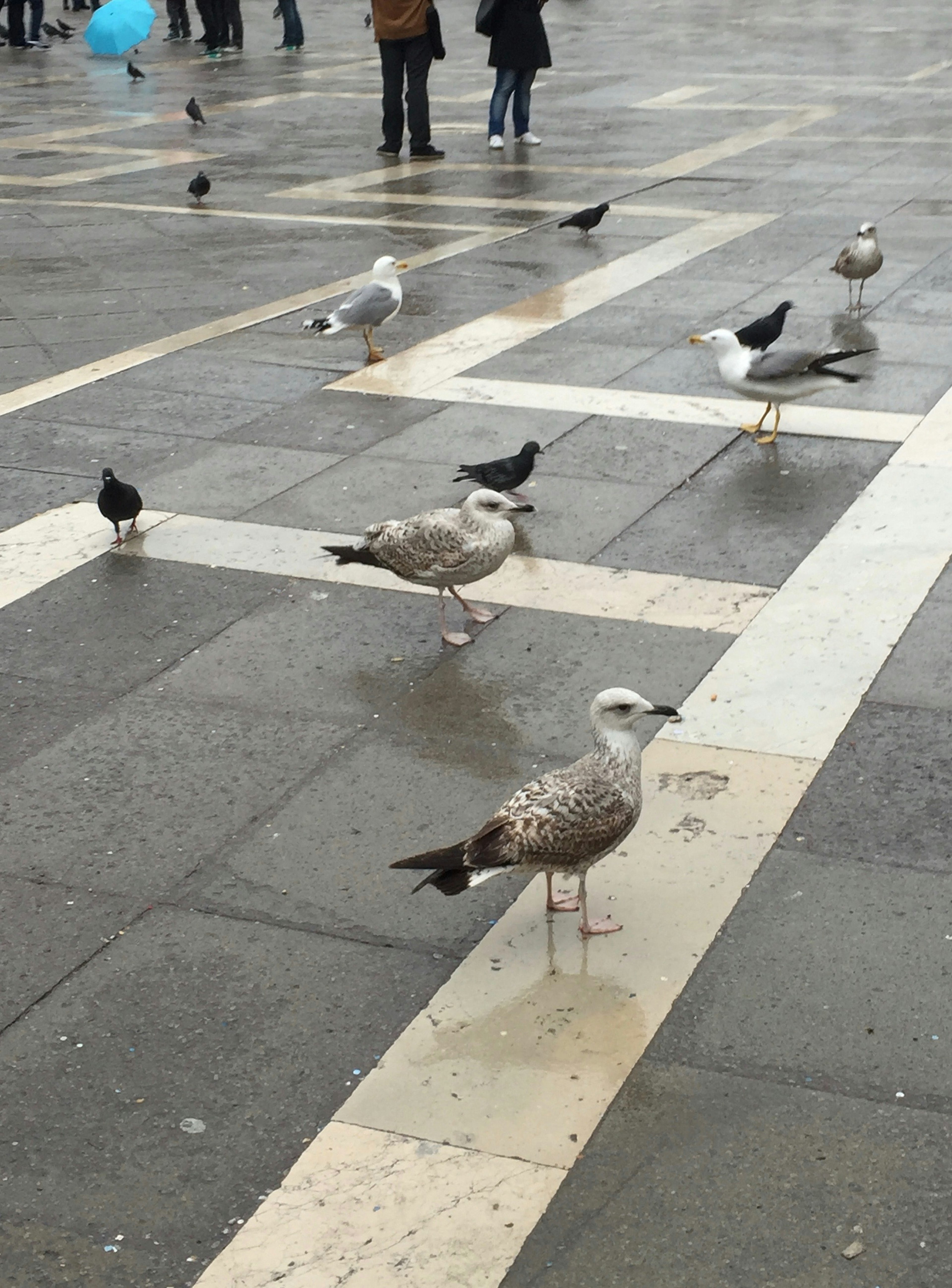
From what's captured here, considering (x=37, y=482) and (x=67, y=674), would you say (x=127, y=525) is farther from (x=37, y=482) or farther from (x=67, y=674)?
(x=67, y=674)

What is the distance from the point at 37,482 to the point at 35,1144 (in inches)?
213

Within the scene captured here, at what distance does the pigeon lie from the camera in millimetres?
16375

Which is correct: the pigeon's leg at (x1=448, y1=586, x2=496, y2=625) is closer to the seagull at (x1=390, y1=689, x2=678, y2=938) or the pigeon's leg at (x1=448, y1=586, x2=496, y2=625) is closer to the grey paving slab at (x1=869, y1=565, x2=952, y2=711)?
the grey paving slab at (x1=869, y1=565, x2=952, y2=711)

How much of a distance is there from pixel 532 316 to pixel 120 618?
229 inches

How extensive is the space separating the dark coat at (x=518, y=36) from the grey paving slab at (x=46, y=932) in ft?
51.9

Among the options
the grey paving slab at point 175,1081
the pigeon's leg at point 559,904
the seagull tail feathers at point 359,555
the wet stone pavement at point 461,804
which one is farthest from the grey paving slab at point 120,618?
the pigeon's leg at point 559,904

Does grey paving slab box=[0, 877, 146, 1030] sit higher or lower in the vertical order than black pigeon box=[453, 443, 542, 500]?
lower

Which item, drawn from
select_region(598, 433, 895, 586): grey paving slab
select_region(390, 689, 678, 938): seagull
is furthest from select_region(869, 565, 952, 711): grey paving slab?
select_region(390, 689, 678, 938): seagull

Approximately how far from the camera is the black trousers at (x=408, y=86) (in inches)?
731

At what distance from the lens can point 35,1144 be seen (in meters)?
4.05

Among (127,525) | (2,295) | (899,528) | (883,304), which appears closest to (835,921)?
(899,528)

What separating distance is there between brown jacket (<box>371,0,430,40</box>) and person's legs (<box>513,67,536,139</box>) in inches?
63.6

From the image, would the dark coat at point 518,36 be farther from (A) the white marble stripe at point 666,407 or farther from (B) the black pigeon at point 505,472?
(B) the black pigeon at point 505,472

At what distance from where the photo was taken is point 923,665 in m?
6.40
